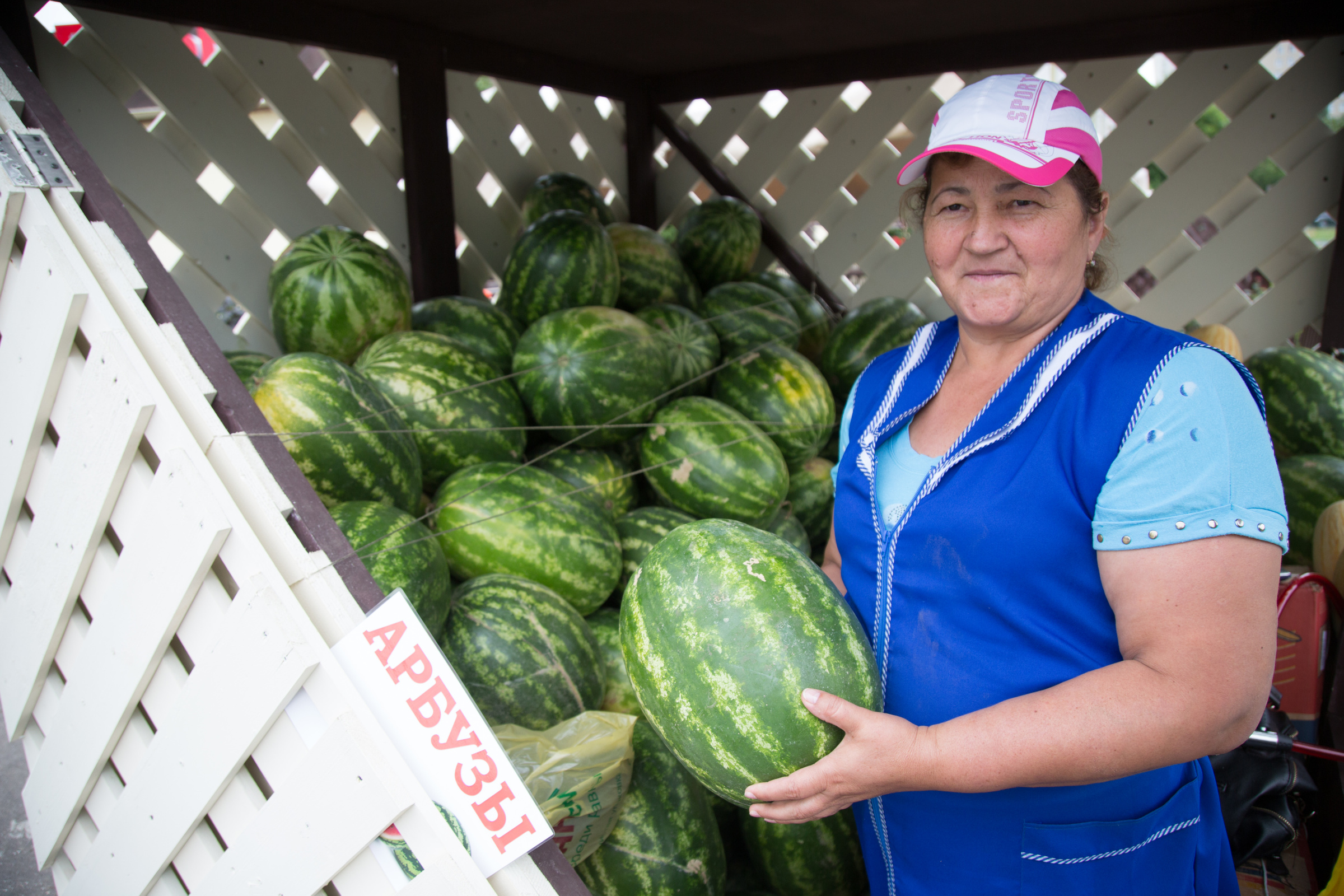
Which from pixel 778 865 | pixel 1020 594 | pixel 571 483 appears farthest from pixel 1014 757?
pixel 571 483

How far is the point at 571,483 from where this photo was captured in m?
2.45

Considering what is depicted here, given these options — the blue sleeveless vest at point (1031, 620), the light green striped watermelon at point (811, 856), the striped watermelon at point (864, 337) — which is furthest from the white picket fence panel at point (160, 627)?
the striped watermelon at point (864, 337)

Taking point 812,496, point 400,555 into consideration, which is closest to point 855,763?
point 400,555

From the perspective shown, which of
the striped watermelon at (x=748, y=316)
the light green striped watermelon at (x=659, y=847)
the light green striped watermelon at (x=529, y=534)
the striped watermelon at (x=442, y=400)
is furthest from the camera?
the striped watermelon at (x=748, y=316)

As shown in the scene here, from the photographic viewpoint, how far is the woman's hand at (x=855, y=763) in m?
1.03

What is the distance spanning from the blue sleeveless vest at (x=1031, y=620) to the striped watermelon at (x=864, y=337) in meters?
2.05

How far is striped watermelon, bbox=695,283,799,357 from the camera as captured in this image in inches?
127

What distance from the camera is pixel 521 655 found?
1.80 m

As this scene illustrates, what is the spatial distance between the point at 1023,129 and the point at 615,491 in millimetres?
1659

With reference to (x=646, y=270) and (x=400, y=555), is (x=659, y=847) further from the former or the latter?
(x=646, y=270)

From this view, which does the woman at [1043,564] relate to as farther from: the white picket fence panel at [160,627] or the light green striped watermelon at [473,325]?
the light green striped watermelon at [473,325]

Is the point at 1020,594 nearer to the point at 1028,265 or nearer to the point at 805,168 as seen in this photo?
the point at 1028,265

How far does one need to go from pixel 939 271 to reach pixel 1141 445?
0.43 metres

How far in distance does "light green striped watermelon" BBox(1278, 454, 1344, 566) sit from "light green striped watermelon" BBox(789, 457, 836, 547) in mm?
1494
